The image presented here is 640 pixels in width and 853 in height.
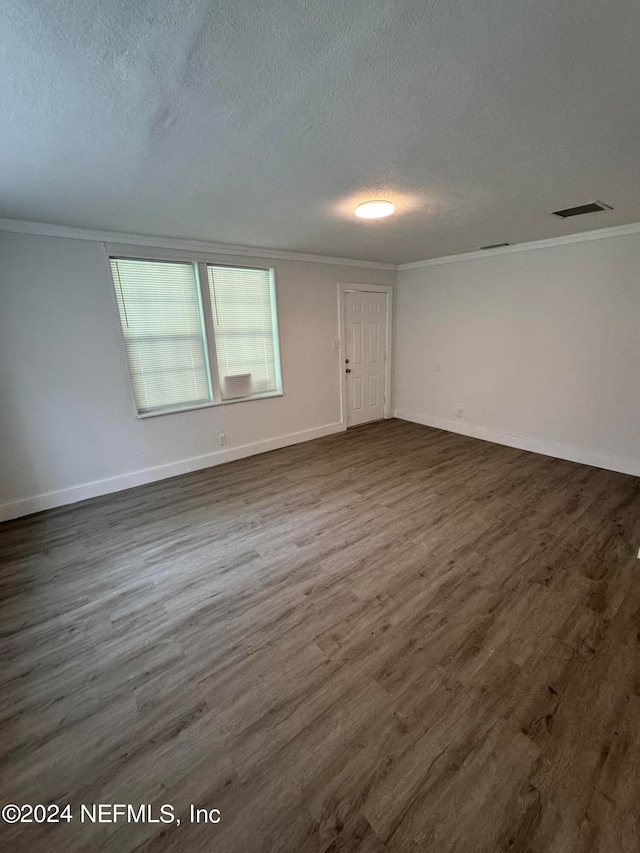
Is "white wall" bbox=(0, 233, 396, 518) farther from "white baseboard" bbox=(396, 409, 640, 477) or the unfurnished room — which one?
"white baseboard" bbox=(396, 409, 640, 477)

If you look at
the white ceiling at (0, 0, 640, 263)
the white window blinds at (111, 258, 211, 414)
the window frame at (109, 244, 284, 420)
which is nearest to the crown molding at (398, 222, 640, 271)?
the white ceiling at (0, 0, 640, 263)

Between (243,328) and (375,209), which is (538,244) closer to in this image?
(375,209)

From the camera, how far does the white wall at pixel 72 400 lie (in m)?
2.96

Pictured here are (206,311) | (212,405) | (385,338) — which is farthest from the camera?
(385,338)

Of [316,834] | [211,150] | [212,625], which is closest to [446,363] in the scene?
[211,150]

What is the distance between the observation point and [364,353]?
5.41 meters

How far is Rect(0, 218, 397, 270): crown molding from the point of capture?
2.86 m

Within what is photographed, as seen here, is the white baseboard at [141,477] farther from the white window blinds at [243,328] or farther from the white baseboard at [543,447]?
the white baseboard at [543,447]

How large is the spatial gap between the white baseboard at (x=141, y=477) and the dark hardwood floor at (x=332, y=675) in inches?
8.2

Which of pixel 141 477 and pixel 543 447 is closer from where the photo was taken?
pixel 141 477

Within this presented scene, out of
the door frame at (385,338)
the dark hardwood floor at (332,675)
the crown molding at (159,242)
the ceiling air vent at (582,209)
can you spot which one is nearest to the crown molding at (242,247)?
the crown molding at (159,242)

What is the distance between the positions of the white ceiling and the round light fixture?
91 millimetres

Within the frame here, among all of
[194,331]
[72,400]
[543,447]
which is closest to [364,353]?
[194,331]

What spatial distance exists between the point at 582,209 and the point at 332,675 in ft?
12.5
